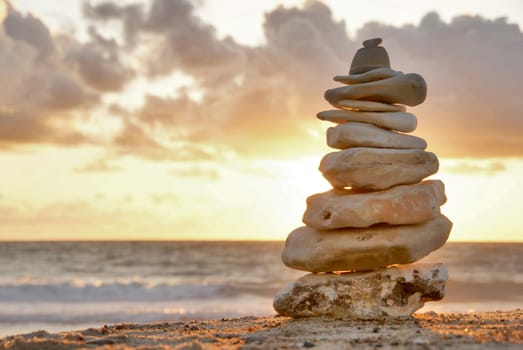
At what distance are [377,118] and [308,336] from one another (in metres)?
4.37

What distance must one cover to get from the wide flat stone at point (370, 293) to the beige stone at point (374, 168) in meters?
1.50

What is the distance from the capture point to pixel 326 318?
11.0 metres

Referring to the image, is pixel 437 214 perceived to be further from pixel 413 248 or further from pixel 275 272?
pixel 275 272

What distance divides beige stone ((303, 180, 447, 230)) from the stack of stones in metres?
0.02

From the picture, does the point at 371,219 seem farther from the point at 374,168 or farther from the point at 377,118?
the point at 377,118

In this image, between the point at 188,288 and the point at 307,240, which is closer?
the point at 307,240

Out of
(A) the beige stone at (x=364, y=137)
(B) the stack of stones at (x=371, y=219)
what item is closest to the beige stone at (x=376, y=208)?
(B) the stack of stones at (x=371, y=219)

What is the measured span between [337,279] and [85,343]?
437cm

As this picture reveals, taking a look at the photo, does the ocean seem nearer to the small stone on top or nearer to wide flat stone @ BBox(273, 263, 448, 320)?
wide flat stone @ BBox(273, 263, 448, 320)

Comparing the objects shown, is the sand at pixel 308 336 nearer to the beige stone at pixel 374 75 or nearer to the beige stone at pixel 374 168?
the beige stone at pixel 374 168

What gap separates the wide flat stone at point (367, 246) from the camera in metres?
11.0

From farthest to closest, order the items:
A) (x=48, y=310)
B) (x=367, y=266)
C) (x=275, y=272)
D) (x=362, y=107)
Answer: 1. (x=275, y=272)
2. (x=48, y=310)
3. (x=362, y=107)
4. (x=367, y=266)

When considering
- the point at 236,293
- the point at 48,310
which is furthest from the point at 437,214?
the point at 236,293

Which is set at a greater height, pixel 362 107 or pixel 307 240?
pixel 362 107
